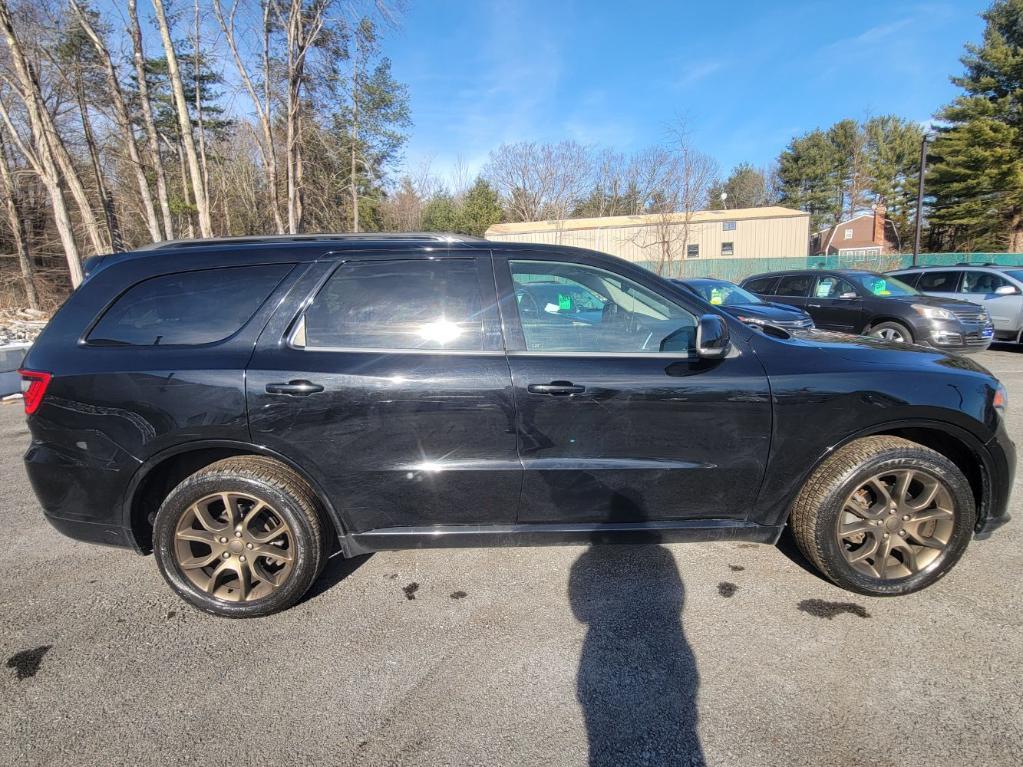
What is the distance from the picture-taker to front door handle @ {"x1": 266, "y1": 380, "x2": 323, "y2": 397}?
234 cm

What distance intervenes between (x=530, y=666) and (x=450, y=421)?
109 centimetres

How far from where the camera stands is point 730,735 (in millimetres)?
1836

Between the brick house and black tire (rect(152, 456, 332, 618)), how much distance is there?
5286 cm

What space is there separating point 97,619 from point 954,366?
440 cm

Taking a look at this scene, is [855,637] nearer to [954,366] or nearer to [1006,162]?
[954,366]

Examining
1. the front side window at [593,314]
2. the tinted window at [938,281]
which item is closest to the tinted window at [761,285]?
the tinted window at [938,281]

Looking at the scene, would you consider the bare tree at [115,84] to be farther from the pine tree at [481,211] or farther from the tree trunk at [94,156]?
the pine tree at [481,211]

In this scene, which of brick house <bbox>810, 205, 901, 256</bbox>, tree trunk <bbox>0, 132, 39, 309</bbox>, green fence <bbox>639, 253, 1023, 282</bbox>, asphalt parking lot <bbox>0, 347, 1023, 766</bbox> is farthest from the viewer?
brick house <bbox>810, 205, 901, 256</bbox>

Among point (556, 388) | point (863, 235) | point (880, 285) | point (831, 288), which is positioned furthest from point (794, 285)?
point (863, 235)

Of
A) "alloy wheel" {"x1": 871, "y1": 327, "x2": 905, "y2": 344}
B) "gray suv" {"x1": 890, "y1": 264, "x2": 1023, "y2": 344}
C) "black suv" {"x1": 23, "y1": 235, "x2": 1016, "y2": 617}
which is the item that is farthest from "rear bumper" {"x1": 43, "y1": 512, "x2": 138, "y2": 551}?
"gray suv" {"x1": 890, "y1": 264, "x2": 1023, "y2": 344}

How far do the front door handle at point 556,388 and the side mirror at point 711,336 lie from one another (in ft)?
1.81

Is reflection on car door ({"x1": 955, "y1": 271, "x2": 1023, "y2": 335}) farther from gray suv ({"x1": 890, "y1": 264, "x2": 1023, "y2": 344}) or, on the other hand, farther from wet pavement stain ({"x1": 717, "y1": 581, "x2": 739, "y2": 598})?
wet pavement stain ({"x1": 717, "y1": 581, "x2": 739, "y2": 598})

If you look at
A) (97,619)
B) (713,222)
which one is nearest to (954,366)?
(97,619)

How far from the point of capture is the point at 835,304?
9.41 meters
